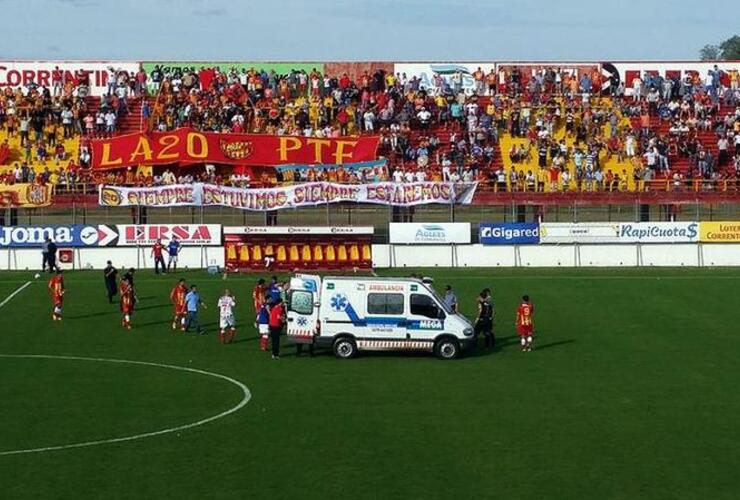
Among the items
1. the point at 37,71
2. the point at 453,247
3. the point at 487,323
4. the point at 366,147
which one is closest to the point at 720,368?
the point at 487,323

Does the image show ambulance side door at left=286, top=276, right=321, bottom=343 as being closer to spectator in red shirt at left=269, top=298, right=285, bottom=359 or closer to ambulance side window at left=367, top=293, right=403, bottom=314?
→ spectator in red shirt at left=269, top=298, right=285, bottom=359

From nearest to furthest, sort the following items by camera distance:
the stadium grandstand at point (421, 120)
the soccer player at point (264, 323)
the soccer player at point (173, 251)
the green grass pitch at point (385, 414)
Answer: the green grass pitch at point (385, 414)
the soccer player at point (264, 323)
the soccer player at point (173, 251)
the stadium grandstand at point (421, 120)

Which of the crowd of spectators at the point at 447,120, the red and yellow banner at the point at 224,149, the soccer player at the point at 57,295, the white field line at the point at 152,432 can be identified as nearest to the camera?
the white field line at the point at 152,432

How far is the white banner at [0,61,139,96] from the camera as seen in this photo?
76.8 m

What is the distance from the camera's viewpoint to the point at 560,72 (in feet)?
261

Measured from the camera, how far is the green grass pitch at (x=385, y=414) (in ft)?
71.6

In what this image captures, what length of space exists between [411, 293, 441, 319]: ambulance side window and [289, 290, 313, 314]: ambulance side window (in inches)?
105

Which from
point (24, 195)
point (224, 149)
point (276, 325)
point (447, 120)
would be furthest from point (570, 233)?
point (276, 325)

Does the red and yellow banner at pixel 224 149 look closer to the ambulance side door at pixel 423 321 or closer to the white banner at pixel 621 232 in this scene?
the white banner at pixel 621 232

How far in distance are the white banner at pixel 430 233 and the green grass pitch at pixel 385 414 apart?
15697 mm

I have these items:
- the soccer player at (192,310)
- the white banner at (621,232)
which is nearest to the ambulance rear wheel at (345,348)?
the soccer player at (192,310)

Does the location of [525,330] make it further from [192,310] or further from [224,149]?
[224,149]

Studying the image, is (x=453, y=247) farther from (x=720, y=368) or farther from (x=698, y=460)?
(x=698, y=460)

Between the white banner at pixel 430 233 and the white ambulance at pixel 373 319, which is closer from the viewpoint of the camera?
the white ambulance at pixel 373 319
